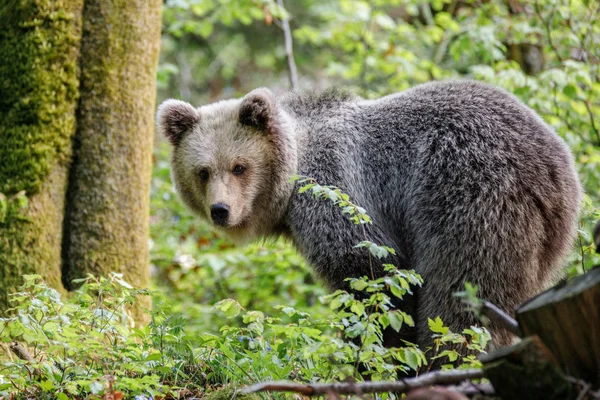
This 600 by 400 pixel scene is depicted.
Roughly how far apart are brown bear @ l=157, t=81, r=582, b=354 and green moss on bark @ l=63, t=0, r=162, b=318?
1.52 ft

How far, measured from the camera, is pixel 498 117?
4.90 metres

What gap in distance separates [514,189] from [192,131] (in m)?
2.86

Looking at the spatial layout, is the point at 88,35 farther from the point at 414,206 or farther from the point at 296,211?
the point at 414,206

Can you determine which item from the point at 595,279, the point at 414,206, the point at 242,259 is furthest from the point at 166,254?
the point at 595,279

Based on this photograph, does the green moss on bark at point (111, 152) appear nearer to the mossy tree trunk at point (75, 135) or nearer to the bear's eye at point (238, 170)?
the mossy tree trunk at point (75, 135)

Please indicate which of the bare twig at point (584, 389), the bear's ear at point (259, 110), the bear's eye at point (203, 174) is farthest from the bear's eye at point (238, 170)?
the bare twig at point (584, 389)

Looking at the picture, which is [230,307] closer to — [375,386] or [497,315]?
[375,386]

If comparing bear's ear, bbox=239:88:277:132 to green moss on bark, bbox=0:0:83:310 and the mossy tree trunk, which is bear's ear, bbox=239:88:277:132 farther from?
green moss on bark, bbox=0:0:83:310

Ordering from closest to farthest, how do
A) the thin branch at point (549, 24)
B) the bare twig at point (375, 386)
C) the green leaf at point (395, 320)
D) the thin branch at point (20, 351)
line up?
the bare twig at point (375, 386) < the green leaf at point (395, 320) < the thin branch at point (20, 351) < the thin branch at point (549, 24)

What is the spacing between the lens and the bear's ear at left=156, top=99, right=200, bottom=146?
5.72m

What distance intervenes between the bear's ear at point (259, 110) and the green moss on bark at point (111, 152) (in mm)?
876

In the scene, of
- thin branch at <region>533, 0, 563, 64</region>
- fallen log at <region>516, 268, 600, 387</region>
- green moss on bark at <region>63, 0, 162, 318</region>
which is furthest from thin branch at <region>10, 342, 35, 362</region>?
thin branch at <region>533, 0, 563, 64</region>

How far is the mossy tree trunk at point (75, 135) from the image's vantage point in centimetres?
506

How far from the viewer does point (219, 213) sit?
5.24 metres
